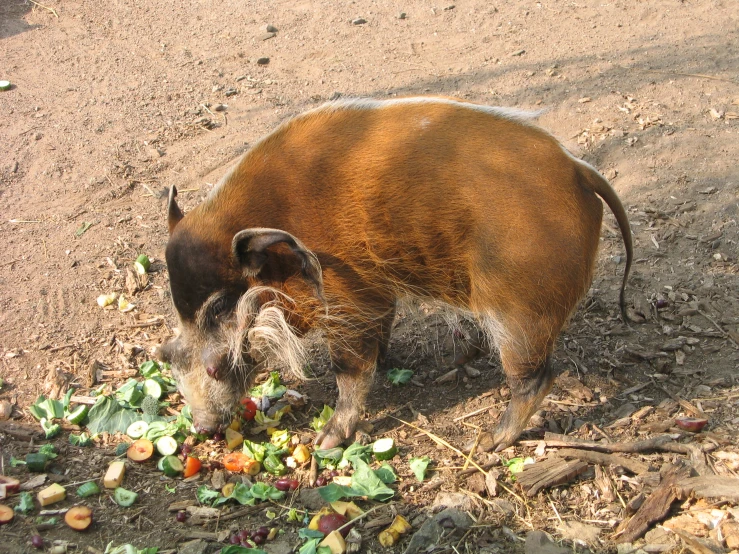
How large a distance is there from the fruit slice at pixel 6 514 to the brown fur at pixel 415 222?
3.49 ft

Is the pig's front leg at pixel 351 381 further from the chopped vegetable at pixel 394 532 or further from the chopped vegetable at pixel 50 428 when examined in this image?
the chopped vegetable at pixel 50 428

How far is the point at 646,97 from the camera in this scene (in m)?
5.86

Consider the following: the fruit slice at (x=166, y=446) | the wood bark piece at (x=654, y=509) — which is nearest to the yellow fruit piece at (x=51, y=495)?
the fruit slice at (x=166, y=446)

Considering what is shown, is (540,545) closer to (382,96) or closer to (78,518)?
(78,518)

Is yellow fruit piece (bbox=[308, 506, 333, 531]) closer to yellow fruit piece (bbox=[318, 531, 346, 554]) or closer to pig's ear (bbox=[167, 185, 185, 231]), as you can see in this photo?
yellow fruit piece (bbox=[318, 531, 346, 554])

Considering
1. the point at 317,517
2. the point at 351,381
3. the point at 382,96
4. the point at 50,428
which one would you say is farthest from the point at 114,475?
the point at 382,96

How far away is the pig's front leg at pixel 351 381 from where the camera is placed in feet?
11.6

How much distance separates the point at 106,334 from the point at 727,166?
4.27 meters

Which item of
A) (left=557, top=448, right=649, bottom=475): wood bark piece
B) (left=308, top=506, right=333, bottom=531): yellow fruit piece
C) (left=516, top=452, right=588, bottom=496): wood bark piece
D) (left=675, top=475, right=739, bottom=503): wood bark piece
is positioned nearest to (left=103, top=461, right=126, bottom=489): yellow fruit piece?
(left=308, top=506, right=333, bottom=531): yellow fruit piece

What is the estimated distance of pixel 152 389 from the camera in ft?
12.7

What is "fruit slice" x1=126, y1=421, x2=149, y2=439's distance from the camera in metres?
3.67

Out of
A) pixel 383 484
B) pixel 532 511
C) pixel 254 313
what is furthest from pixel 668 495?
pixel 254 313

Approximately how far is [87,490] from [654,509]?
2.40 meters

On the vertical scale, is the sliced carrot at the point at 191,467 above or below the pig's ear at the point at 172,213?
below
